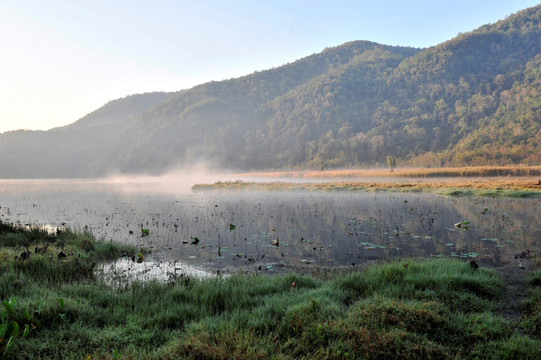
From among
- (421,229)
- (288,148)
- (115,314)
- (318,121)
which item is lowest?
(421,229)

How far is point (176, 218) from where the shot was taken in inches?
906

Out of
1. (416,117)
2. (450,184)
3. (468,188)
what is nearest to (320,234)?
(468,188)

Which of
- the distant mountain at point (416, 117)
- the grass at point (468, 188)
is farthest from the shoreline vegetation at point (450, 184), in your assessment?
the distant mountain at point (416, 117)

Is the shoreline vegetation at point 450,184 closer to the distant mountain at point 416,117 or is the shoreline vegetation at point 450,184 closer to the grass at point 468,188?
the grass at point 468,188

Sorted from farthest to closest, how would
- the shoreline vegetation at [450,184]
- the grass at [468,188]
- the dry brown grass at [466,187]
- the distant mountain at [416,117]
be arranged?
the distant mountain at [416,117], the shoreline vegetation at [450,184], the dry brown grass at [466,187], the grass at [468,188]

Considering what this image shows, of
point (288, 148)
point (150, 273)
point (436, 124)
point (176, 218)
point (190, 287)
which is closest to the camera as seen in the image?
point (190, 287)

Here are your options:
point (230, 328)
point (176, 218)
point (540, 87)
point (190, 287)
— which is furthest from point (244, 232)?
point (540, 87)

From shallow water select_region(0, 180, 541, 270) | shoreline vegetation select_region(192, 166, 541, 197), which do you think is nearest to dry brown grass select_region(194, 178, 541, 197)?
shoreline vegetation select_region(192, 166, 541, 197)

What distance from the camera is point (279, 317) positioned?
629 cm

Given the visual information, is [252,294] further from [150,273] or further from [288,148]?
[288,148]

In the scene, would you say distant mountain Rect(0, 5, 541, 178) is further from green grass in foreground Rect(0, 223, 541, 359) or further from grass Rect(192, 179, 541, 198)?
green grass in foreground Rect(0, 223, 541, 359)

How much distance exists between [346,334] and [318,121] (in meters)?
185

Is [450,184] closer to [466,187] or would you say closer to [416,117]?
[466,187]

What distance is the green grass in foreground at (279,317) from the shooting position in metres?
4.85
